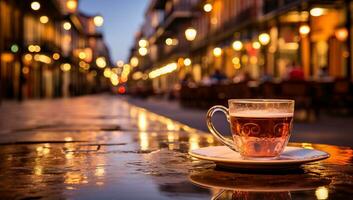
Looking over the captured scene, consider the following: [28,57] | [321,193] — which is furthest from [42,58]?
[321,193]

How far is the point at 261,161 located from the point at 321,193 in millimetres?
306

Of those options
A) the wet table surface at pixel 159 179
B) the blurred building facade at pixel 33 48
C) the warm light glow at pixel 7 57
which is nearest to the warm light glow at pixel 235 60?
the blurred building facade at pixel 33 48

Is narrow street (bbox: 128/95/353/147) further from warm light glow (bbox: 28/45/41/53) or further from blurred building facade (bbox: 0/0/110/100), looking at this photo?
warm light glow (bbox: 28/45/41/53)

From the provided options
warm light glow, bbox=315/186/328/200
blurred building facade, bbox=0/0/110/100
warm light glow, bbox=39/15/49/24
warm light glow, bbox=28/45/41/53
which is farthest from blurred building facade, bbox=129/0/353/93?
warm light glow, bbox=315/186/328/200

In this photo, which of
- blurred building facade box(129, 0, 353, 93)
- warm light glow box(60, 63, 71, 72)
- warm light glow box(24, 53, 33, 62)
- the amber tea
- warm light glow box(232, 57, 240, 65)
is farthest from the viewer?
warm light glow box(60, 63, 71, 72)

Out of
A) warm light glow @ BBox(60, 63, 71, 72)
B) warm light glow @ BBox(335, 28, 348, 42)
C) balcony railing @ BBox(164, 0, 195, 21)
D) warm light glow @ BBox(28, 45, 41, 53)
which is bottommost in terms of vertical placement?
warm light glow @ BBox(335, 28, 348, 42)

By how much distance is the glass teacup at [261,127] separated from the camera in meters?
1.89

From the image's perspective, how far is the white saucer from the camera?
1743mm

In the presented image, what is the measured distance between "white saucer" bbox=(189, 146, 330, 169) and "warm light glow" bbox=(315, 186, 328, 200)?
224mm

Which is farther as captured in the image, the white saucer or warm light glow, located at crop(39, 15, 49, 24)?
warm light glow, located at crop(39, 15, 49, 24)

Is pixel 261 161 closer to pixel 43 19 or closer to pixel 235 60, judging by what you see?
pixel 235 60

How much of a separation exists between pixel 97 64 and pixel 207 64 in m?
79.6

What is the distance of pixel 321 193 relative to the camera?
1449 mm

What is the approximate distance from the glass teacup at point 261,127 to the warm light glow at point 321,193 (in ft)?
1.19
